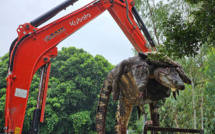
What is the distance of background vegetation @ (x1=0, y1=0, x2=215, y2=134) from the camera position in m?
8.67

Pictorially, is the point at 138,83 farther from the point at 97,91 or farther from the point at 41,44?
the point at 97,91

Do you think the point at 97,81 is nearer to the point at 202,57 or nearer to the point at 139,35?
the point at 202,57

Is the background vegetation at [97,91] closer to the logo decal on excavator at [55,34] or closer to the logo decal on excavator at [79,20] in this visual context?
the logo decal on excavator at [79,20]

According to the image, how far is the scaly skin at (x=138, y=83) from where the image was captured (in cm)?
388

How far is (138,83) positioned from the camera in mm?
3820

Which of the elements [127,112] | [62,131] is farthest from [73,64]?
[127,112]

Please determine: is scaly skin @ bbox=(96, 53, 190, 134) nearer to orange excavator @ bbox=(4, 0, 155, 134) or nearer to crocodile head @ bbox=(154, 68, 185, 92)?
crocodile head @ bbox=(154, 68, 185, 92)

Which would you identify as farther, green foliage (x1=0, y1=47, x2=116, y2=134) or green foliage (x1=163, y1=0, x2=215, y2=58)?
green foliage (x1=0, y1=47, x2=116, y2=134)

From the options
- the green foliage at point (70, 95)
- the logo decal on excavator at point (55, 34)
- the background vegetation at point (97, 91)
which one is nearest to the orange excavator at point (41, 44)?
the logo decal on excavator at point (55, 34)

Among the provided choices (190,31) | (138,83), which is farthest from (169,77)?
(190,31)

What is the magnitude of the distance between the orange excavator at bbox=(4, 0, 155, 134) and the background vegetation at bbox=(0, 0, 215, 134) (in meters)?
1.07

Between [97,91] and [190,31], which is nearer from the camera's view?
[190,31]

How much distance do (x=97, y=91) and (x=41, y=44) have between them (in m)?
8.59

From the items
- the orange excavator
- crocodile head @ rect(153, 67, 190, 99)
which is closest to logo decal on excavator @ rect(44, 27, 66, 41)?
the orange excavator
